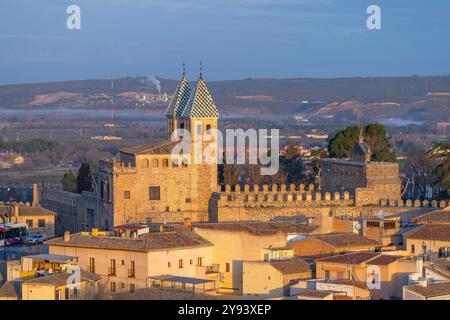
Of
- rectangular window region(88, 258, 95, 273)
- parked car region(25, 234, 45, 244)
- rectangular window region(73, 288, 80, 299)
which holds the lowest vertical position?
parked car region(25, 234, 45, 244)

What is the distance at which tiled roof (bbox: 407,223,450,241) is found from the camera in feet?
124

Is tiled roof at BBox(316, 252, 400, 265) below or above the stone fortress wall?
below

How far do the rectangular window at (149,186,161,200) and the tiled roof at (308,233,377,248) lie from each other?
7.02 meters

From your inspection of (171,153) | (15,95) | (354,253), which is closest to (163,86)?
(15,95)

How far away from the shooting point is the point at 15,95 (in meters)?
165

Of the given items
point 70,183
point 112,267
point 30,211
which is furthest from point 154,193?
point 70,183

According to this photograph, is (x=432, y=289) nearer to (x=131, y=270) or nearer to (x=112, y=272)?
(x=131, y=270)

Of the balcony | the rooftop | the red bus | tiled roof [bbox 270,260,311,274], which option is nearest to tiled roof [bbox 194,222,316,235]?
the rooftop

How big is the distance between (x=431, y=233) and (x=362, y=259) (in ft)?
13.6

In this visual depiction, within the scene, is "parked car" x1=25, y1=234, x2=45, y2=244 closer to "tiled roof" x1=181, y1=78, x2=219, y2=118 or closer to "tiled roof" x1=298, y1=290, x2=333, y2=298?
"tiled roof" x1=181, y1=78, x2=219, y2=118

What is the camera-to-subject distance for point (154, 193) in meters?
44.3

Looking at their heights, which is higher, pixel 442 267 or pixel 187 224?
pixel 187 224

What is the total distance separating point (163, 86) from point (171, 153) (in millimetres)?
108078
